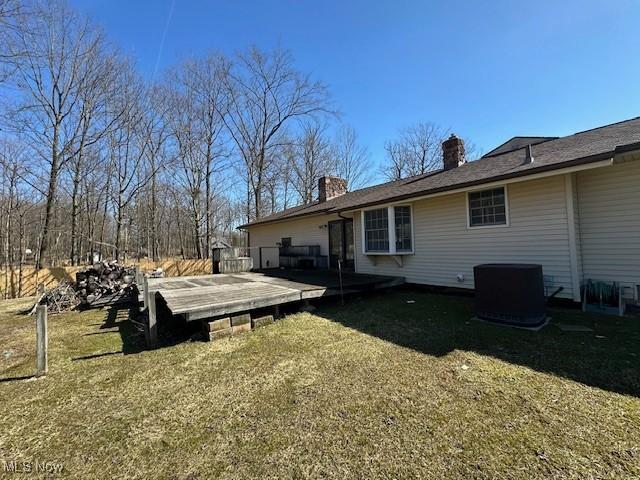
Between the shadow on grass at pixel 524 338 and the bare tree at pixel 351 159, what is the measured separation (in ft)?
68.6

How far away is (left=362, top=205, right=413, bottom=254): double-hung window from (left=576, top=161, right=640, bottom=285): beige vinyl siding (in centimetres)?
351

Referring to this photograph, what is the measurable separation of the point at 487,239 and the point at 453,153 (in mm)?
4036

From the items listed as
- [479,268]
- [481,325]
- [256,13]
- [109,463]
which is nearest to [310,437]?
[109,463]

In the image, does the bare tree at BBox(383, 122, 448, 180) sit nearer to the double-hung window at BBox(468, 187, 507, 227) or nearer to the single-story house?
the single-story house

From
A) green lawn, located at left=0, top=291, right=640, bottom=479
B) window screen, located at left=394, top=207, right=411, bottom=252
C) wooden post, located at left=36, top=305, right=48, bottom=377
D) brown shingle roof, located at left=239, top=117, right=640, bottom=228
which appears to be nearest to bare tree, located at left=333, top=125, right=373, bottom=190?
window screen, located at left=394, top=207, right=411, bottom=252

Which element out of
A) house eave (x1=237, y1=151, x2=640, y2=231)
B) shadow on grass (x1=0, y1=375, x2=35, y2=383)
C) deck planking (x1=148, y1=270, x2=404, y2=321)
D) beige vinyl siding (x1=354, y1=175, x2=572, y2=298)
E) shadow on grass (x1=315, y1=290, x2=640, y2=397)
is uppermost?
house eave (x1=237, y1=151, x2=640, y2=231)

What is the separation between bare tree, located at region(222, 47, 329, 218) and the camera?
65.0 feet

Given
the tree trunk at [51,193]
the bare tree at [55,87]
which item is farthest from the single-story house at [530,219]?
the bare tree at [55,87]

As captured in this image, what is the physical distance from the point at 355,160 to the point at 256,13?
53.8ft

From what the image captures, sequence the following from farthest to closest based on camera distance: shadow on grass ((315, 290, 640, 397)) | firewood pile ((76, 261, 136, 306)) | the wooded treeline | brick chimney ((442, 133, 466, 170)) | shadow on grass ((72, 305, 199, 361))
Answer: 1. the wooded treeline
2. brick chimney ((442, 133, 466, 170))
3. firewood pile ((76, 261, 136, 306))
4. shadow on grass ((72, 305, 199, 361))
5. shadow on grass ((315, 290, 640, 397))

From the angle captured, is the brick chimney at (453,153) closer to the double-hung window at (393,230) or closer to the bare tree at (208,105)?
the double-hung window at (393,230)

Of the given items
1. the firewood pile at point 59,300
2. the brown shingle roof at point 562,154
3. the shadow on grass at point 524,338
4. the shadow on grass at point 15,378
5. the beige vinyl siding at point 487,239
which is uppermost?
the brown shingle roof at point 562,154

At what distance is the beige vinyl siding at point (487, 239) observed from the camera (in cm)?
544

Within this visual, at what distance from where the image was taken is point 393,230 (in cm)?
777
